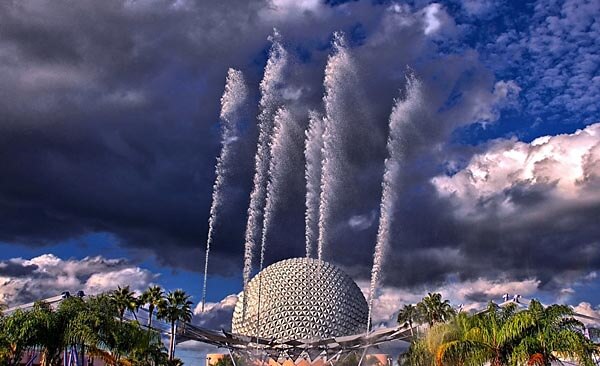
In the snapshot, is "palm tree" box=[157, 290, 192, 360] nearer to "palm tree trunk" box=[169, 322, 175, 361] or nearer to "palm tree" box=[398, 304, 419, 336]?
"palm tree trunk" box=[169, 322, 175, 361]

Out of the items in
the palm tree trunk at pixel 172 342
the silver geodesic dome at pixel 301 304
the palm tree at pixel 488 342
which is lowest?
the palm tree at pixel 488 342

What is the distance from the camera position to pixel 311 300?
90562 mm

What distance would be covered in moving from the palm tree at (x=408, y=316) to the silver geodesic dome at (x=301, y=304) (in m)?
17.7

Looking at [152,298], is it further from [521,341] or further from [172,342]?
[521,341]

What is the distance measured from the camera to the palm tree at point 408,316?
69.4m

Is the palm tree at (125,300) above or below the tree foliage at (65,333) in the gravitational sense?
above

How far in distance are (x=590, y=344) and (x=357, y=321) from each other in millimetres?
70170

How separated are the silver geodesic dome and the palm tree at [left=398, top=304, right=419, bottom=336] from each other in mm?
17691

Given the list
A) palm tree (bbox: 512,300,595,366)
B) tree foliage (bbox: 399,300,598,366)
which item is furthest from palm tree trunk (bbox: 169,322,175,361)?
palm tree (bbox: 512,300,595,366)

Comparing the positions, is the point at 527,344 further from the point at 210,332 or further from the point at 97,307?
the point at 210,332

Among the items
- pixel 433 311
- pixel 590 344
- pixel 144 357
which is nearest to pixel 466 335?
pixel 590 344

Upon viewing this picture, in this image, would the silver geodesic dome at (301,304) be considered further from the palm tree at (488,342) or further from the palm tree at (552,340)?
the palm tree at (552,340)

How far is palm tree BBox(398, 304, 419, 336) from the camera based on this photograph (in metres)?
69.4

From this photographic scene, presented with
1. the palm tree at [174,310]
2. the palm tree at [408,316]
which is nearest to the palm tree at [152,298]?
the palm tree at [174,310]
